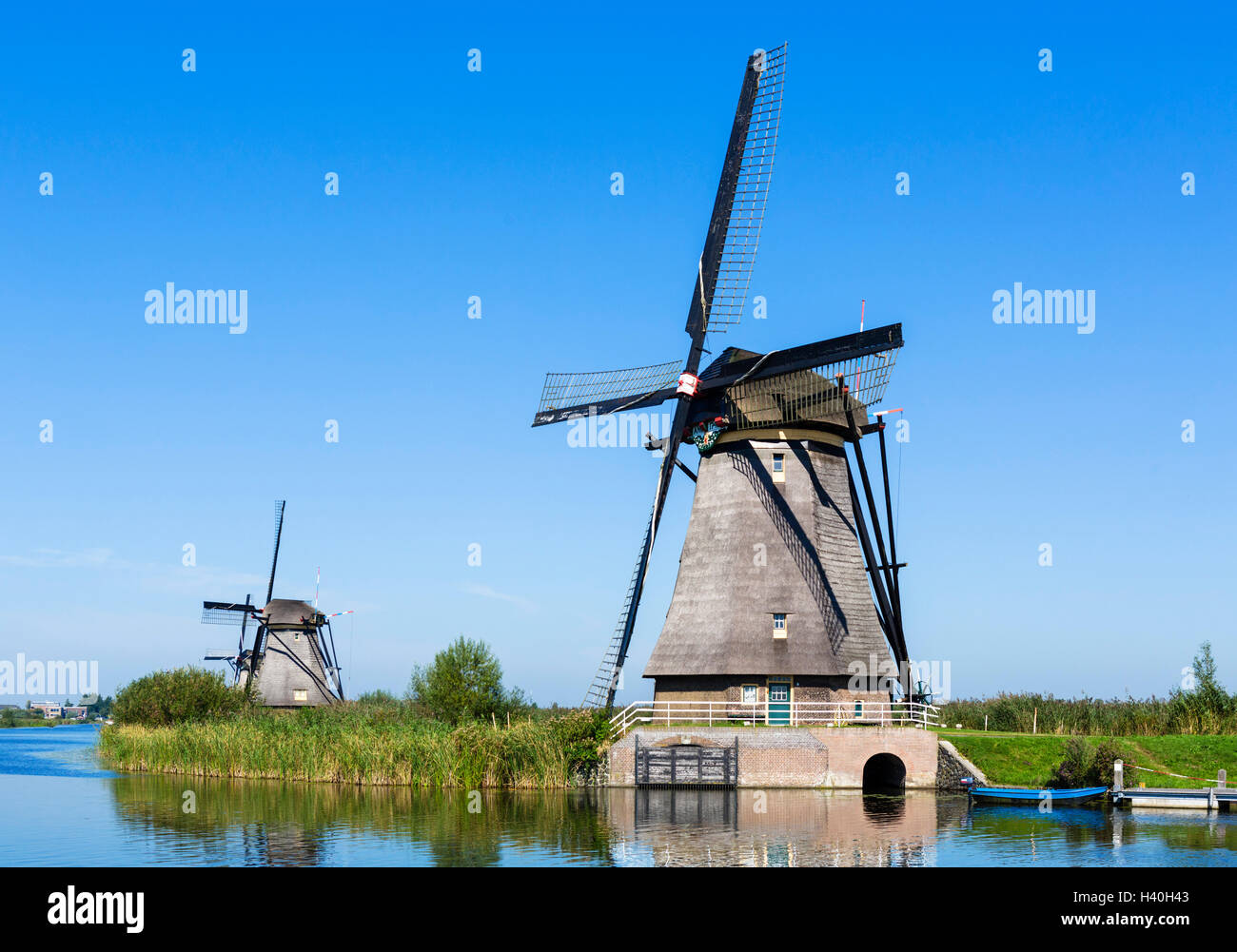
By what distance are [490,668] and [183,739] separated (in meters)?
11.2

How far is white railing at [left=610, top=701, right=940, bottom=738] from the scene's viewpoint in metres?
33.2

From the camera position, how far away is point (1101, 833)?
22875mm

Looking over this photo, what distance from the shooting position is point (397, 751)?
33.1m

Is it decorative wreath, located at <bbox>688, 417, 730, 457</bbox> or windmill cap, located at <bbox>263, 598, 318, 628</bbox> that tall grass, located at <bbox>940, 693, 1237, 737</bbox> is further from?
windmill cap, located at <bbox>263, 598, 318, 628</bbox>

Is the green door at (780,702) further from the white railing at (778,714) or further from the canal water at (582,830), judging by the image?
the canal water at (582,830)

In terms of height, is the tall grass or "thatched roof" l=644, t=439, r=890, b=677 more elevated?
"thatched roof" l=644, t=439, r=890, b=677


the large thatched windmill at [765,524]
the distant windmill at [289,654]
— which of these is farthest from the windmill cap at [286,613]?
the large thatched windmill at [765,524]

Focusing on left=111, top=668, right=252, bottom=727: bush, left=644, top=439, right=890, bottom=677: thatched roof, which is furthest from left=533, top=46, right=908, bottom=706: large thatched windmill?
left=111, top=668, right=252, bottom=727: bush

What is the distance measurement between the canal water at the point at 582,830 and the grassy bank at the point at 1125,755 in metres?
2.17

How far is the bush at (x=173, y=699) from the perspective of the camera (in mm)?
48781

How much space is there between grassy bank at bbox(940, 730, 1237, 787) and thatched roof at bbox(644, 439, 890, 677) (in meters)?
4.63
